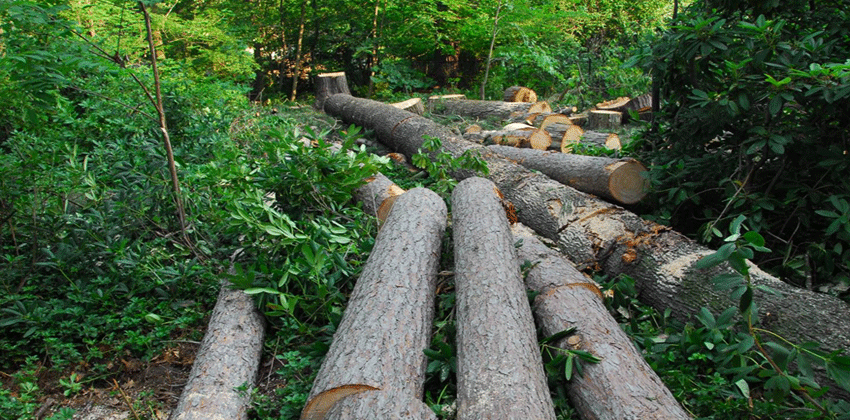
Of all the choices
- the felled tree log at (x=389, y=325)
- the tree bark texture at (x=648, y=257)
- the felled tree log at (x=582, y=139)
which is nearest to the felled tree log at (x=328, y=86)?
the felled tree log at (x=582, y=139)

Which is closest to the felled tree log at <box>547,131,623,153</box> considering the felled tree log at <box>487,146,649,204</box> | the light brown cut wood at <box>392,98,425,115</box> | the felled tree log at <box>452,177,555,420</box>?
the felled tree log at <box>487,146,649,204</box>

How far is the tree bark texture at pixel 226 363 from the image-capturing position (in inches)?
89.6

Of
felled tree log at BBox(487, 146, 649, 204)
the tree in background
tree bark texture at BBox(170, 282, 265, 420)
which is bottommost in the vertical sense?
tree bark texture at BBox(170, 282, 265, 420)

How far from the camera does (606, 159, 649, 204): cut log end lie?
418 cm

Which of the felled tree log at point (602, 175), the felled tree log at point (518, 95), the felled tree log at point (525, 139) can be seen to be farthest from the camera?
the felled tree log at point (518, 95)

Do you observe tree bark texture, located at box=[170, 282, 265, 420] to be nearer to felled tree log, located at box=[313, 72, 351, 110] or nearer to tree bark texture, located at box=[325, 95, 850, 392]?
tree bark texture, located at box=[325, 95, 850, 392]

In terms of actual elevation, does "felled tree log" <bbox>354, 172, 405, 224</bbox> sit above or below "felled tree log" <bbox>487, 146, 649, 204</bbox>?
below

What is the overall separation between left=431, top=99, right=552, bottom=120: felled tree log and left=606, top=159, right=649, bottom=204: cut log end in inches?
160

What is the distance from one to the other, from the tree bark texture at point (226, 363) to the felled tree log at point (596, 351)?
1502 millimetres

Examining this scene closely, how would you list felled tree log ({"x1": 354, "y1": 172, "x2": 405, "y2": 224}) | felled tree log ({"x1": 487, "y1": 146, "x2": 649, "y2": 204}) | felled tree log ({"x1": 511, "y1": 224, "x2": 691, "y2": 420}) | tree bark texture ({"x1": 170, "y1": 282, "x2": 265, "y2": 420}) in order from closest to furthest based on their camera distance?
felled tree log ({"x1": 511, "y1": 224, "x2": 691, "y2": 420})
tree bark texture ({"x1": 170, "y1": 282, "x2": 265, "y2": 420})
felled tree log ({"x1": 354, "y1": 172, "x2": 405, "y2": 224})
felled tree log ({"x1": 487, "y1": 146, "x2": 649, "y2": 204})

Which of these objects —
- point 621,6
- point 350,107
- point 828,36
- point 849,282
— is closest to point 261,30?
point 350,107

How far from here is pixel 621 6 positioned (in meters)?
13.6

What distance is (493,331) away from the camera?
2398 millimetres

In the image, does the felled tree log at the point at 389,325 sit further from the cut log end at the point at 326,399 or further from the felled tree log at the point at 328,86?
the felled tree log at the point at 328,86
